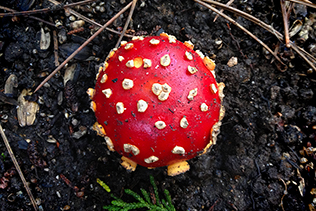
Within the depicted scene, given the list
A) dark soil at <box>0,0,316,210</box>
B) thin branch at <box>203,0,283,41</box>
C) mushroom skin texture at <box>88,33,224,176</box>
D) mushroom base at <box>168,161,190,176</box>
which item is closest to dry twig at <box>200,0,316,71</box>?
thin branch at <box>203,0,283,41</box>

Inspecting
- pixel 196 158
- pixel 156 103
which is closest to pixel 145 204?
pixel 196 158

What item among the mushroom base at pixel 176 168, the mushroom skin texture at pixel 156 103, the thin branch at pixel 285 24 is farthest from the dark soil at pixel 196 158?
the mushroom skin texture at pixel 156 103

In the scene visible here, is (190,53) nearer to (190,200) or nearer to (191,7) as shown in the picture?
(191,7)

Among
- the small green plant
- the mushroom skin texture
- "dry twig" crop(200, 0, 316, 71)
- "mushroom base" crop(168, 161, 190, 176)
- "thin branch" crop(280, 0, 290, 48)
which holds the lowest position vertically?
the small green plant

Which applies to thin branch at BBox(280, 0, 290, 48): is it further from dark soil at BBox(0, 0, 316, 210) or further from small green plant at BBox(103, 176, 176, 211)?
small green plant at BBox(103, 176, 176, 211)

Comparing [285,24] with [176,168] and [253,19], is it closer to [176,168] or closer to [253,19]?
[253,19]

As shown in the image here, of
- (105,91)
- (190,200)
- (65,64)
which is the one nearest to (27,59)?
(65,64)

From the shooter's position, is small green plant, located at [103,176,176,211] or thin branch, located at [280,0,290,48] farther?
thin branch, located at [280,0,290,48]

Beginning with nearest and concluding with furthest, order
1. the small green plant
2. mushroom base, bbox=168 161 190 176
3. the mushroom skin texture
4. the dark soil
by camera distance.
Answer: the mushroom skin texture, mushroom base, bbox=168 161 190 176, the small green plant, the dark soil
